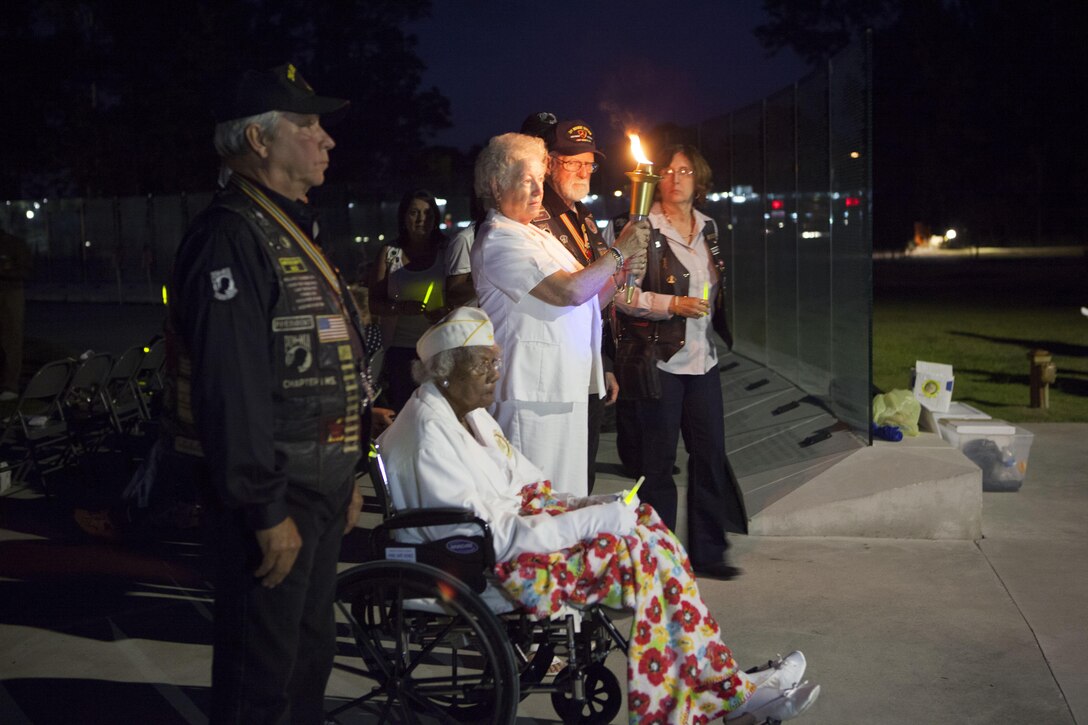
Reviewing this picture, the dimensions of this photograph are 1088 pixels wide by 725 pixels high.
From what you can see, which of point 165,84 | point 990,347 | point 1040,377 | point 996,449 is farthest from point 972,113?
point 996,449

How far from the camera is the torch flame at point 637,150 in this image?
15.0 feet

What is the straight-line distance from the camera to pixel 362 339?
306cm

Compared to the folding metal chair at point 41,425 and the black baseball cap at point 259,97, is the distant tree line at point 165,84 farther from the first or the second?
the black baseball cap at point 259,97

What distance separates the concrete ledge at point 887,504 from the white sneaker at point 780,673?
2.55 meters

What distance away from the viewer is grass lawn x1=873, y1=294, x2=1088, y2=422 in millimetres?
11328

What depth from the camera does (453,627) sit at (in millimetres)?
3654

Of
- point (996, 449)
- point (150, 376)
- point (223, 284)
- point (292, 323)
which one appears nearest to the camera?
point (223, 284)

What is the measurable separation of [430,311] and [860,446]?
2488 millimetres

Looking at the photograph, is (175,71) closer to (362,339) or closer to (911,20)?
(911,20)

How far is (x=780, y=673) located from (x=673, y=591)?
479mm

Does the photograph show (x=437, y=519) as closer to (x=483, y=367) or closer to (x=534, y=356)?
(x=483, y=367)

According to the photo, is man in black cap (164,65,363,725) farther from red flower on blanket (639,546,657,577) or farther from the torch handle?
the torch handle

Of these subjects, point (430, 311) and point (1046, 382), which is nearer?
point (430, 311)

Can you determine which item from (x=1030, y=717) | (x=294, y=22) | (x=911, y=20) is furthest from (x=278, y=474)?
(x=911, y=20)
